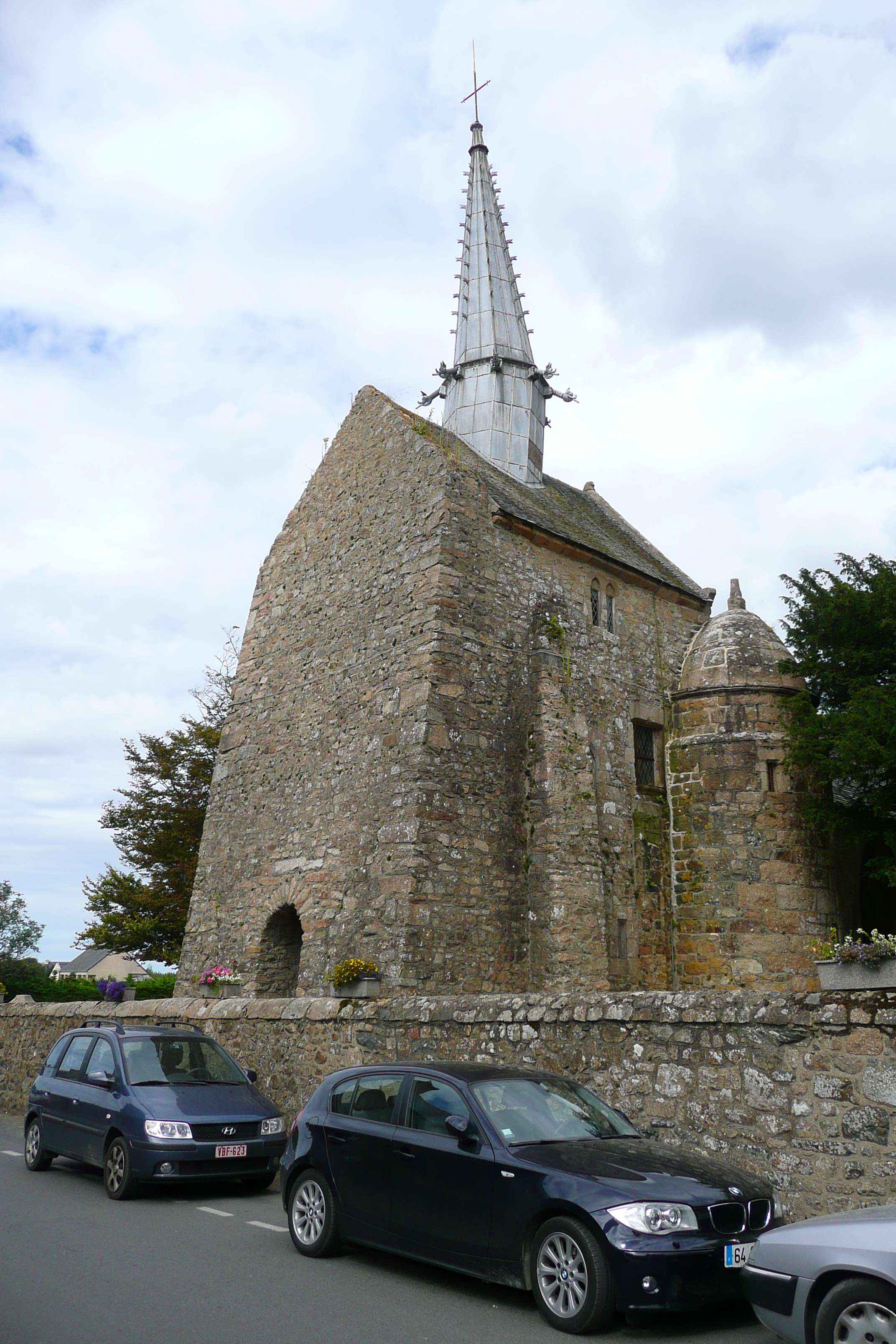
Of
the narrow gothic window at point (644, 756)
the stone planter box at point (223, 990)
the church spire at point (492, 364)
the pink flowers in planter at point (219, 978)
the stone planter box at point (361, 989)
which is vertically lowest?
the stone planter box at point (361, 989)

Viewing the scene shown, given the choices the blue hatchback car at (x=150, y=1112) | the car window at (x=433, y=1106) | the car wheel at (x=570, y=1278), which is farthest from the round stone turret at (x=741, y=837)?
the car wheel at (x=570, y=1278)

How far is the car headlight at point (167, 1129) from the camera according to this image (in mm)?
9039

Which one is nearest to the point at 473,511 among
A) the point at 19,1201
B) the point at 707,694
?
the point at 707,694

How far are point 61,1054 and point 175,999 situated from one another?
3209 mm

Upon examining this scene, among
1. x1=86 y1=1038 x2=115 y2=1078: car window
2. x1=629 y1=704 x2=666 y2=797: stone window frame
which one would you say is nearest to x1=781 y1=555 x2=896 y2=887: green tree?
x1=629 y1=704 x2=666 y2=797: stone window frame

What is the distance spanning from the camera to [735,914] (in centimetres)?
1612

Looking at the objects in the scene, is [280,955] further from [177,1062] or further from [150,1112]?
[150,1112]

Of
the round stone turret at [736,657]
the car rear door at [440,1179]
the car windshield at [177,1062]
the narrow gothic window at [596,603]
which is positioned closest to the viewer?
the car rear door at [440,1179]

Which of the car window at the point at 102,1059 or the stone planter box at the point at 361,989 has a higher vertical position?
the stone planter box at the point at 361,989

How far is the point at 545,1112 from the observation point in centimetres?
666

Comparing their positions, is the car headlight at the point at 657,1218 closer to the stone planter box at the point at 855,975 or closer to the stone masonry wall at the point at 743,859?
the stone planter box at the point at 855,975

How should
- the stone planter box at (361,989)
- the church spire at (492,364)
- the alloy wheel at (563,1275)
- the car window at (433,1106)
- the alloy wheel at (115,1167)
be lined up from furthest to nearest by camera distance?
the church spire at (492,364), the stone planter box at (361,989), the alloy wheel at (115,1167), the car window at (433,1106), the alloy wheel at (563,1275)

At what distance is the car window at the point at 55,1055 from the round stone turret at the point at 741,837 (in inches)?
379

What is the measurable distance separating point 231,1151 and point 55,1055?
309 centimetres
